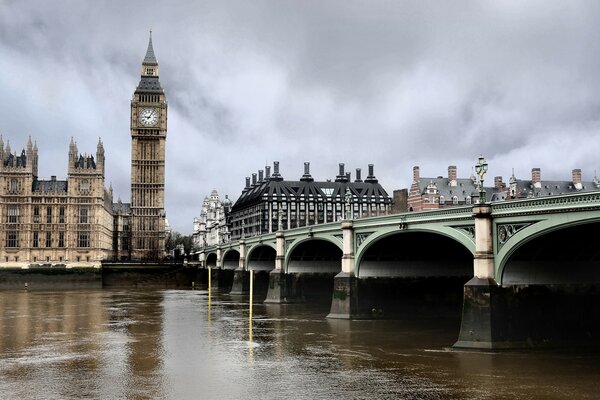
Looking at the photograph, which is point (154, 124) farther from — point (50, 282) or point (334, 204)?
point (50, 282)

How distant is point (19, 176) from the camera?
Result: 131750 mm

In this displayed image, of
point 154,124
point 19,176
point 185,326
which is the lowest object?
point 185,326

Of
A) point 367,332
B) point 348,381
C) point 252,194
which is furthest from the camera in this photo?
point 252,194

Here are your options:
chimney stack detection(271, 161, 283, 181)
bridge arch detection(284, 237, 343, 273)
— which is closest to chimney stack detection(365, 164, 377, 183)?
chimney stack detection(271, 161, 283, 181)

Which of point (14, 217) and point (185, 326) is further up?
point (14, 217)

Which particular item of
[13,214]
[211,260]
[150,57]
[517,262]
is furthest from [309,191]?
[517,262]

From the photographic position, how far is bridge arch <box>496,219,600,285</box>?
106ft

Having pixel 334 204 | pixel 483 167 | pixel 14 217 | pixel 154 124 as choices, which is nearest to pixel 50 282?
pixel 14 217

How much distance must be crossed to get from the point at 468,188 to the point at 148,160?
8042cm

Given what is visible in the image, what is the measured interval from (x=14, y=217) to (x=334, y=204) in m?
75.9

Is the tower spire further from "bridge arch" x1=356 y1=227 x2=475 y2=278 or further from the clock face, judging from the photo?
"bridge arch" x1=356 y1=227 x2=475 y2=278

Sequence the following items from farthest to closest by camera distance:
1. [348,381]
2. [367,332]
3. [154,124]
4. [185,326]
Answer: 1. [154,124]
2. [185,326]
3. [367,332]
4. [348,381]

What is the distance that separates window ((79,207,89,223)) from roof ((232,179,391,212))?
45.5 meters

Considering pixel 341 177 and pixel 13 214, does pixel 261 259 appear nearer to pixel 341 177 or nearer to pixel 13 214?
pixel 13 214
